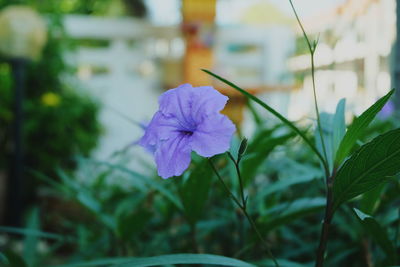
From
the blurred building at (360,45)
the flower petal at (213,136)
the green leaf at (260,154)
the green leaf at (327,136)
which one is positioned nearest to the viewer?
the flower petal at (213,136)

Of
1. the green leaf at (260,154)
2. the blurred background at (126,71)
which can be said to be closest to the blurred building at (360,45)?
the blurred background at (126,71)

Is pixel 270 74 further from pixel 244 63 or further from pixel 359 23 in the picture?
pixel 359 23

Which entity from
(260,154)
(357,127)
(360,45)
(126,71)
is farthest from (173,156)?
(126,71)

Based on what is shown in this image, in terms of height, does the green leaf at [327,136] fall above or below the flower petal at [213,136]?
below

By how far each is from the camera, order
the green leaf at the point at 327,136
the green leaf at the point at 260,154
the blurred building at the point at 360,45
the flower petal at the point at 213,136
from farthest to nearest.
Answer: the blurred building at the point at 360,45
the green leaf at the point at 260,154
the green leaf at the point at 327,136
the flower petal at the point at 213,136

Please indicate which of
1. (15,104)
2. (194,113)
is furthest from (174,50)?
(194,113)

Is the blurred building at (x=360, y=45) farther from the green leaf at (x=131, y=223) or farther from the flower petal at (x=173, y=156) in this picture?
the flower petal at (x=173, y=156)
